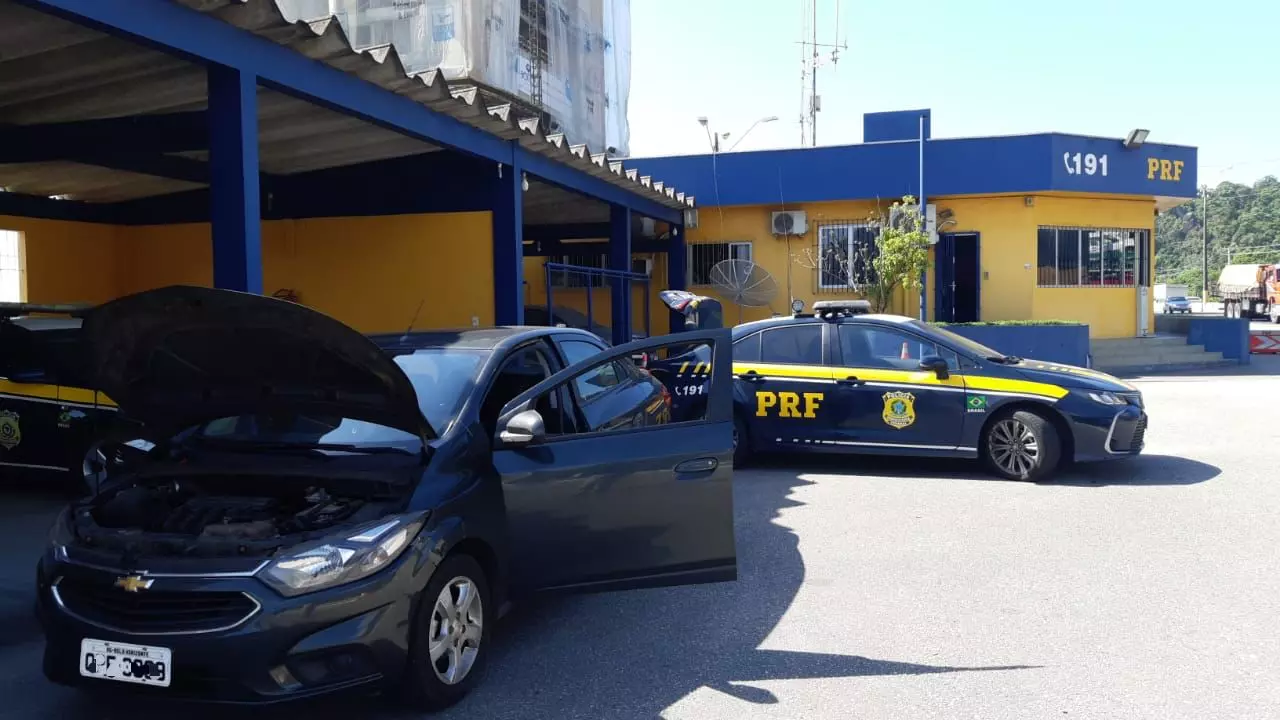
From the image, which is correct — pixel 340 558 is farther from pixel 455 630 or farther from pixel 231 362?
pixel 231 362

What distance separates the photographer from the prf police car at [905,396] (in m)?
8.51

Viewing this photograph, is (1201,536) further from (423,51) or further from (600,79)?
(600,79)

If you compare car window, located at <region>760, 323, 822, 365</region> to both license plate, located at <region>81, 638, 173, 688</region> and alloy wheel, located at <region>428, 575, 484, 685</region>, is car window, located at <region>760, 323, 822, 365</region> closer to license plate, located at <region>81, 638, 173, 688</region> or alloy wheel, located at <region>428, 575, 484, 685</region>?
alloy wheel, located at <region>428, 575, 484, 685</region>

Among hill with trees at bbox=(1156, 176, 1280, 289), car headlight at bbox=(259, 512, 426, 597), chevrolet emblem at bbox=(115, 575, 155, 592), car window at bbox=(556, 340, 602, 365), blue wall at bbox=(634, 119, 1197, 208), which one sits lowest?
chevrolet emblem at bbox=(115, 575, 155, 592)

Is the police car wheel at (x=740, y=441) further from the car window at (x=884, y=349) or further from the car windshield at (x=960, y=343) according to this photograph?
the car windshield at (x=960, y=343)

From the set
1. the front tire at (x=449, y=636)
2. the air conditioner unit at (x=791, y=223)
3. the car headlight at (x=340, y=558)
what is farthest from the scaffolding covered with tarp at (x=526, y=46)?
the car headlight at (x=340, y=558)

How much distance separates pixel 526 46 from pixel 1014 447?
69.4 feet

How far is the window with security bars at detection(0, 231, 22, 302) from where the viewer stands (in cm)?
1343

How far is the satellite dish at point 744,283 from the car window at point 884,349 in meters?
10.8

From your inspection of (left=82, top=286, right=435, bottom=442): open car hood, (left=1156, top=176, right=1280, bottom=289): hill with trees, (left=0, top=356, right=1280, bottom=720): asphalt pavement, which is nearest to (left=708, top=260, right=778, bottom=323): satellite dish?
(left=0, top=356, right=1280, bottom=720): asphalt pavement

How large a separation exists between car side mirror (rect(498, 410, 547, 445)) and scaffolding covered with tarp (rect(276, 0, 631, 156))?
47.7 ft

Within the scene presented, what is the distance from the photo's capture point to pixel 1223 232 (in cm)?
9438

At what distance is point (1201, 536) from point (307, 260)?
11222 millimetres

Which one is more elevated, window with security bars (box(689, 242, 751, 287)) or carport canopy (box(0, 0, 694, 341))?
carport canopy (box(0, 0, 694, 341))
